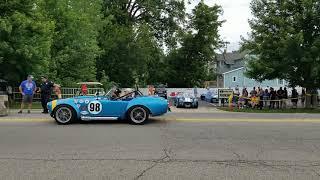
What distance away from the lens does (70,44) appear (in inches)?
1534

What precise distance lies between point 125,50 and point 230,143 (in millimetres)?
43937

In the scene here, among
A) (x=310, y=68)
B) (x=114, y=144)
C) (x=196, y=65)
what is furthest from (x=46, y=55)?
(x=196, y=65)

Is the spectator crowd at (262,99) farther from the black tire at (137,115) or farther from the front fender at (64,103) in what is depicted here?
the front fender at (64,103)

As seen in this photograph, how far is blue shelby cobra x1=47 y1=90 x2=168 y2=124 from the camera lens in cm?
1530

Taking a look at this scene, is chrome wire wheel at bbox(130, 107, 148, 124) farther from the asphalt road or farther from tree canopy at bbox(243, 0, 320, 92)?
tree canopy at bbox(243, 0, 320, 92)

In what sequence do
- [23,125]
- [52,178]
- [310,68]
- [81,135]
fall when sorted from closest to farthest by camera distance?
1. [52,178]
2. [81,135]
3. [23,125]
4. [310,68]

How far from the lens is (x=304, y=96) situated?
111ft

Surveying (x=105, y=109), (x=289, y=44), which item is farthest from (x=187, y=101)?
(x=105, y=109)

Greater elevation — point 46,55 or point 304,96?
point 46,55

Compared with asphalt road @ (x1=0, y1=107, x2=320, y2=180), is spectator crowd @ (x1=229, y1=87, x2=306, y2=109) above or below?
above

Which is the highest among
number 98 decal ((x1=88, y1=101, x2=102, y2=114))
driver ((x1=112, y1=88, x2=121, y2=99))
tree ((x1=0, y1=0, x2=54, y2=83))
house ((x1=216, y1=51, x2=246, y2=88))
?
house ((x1=216, y1=51, x2=246, y2=88))

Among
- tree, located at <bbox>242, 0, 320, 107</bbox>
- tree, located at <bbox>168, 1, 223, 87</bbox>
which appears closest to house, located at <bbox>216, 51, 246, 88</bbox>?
tree, located at <bbox>168, 1, 223, 87</bbox>

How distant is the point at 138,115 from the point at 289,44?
17768 millimetres

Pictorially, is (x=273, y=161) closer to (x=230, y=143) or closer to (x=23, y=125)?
(x=230, y=143)
